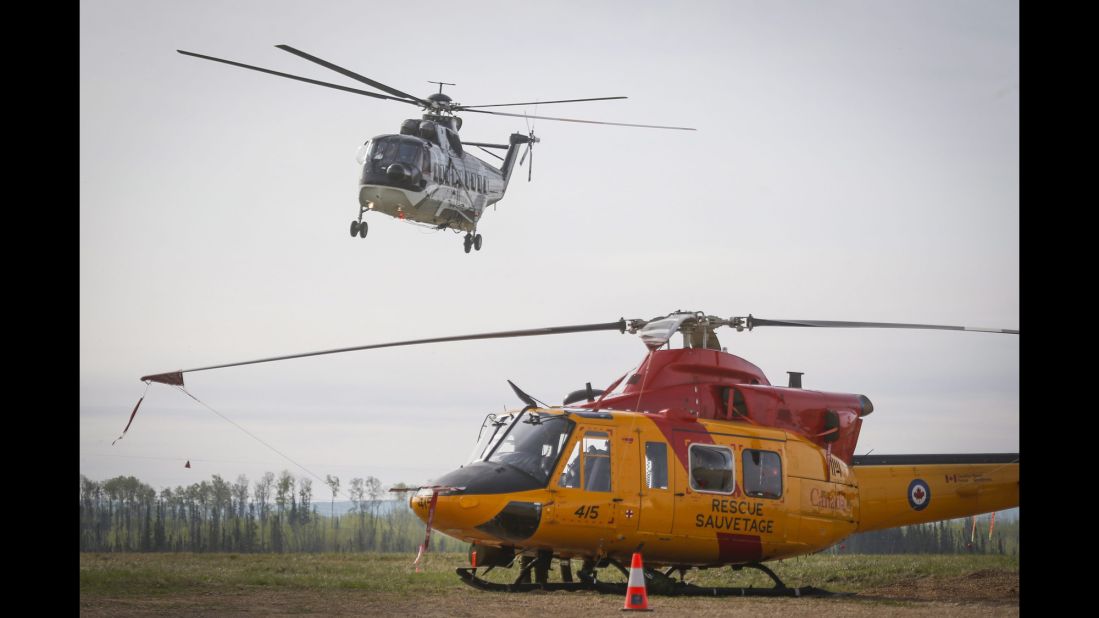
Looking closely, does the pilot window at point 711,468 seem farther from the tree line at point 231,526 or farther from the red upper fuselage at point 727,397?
the tree line at point 231,526

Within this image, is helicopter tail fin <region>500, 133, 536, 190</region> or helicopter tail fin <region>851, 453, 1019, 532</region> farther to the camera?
helicopter tail fin <region>500, 133, 536, 190</region>

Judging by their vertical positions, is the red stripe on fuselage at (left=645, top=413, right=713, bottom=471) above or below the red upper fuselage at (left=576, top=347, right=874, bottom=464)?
below

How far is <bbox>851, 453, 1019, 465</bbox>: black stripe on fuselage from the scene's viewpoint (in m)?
16.1

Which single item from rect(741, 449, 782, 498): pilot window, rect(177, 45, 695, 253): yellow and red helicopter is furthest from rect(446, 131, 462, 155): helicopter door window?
rect(741, 449, 782, 498): pilot window

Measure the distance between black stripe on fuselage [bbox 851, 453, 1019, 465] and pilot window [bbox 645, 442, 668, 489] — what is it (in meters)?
3.49

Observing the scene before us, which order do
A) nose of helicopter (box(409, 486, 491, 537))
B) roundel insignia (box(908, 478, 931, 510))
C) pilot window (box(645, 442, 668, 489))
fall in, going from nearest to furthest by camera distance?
nose of helicopter (box(409, 486, 491, 537))
pilot window (box(645, 442, 668, 489))
roundel insignia (box(908, 478, 931, 510))

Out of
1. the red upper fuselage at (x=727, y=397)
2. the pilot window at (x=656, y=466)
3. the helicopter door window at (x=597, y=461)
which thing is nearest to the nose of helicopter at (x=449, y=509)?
the helicopter door window at (x=597, y=461)

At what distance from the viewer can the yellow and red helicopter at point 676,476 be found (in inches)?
522

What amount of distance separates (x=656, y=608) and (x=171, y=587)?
5.85m

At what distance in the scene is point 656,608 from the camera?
12.1 meters

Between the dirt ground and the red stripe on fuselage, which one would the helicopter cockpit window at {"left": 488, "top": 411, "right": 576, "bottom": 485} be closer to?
the red stripe on fuselage

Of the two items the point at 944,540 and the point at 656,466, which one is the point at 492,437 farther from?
the point at 944,540

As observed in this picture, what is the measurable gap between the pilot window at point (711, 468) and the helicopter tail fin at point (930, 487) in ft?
8.34
